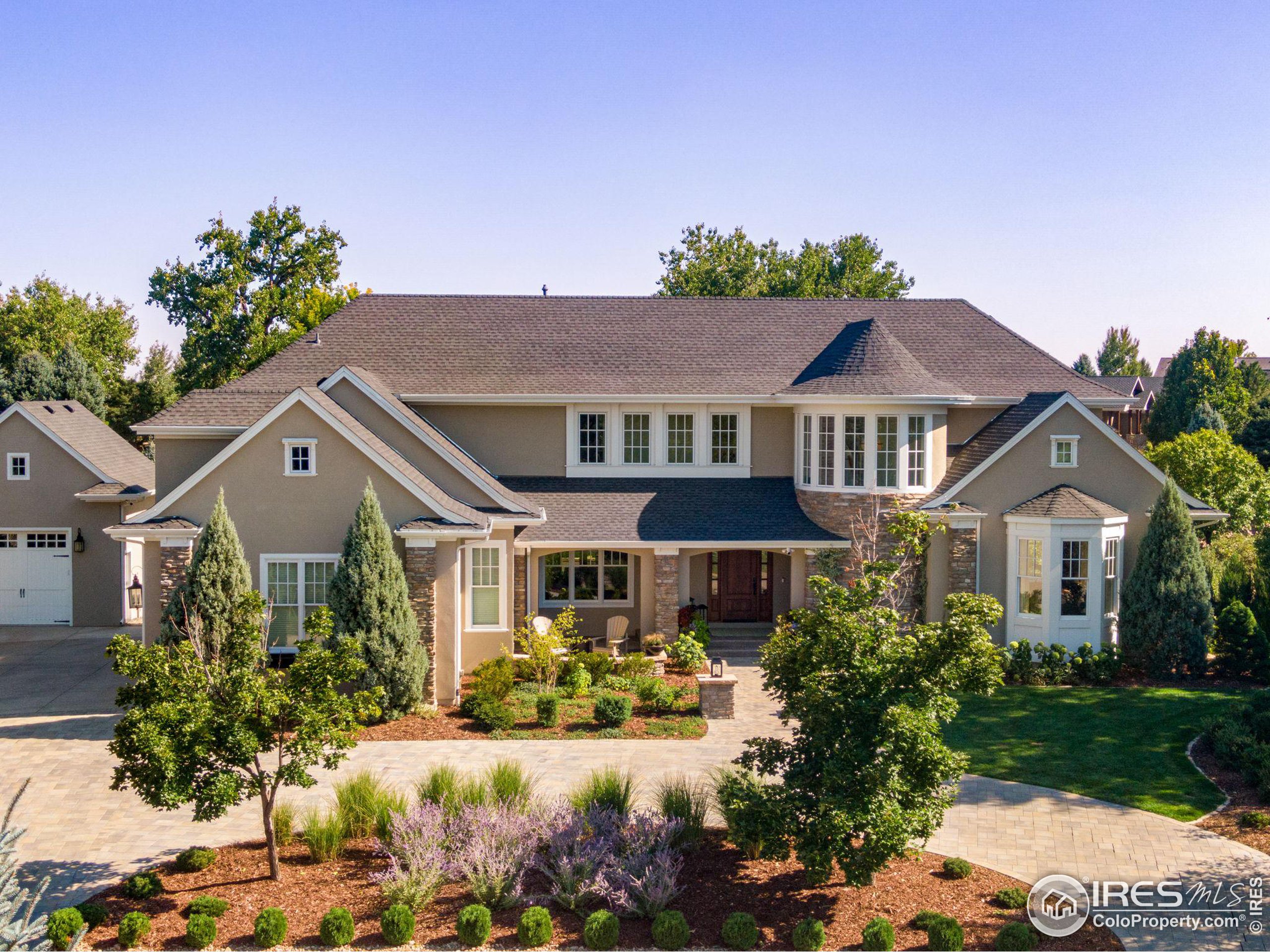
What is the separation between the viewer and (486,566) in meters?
20.9

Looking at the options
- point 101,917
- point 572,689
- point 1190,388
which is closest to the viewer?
point 101,917

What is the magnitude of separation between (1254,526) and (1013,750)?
74.3 ft

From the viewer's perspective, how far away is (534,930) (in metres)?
9.65

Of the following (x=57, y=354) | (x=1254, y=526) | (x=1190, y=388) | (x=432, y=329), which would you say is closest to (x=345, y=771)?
(x=432, y=329)

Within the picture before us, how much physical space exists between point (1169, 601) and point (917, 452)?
5.83 meters

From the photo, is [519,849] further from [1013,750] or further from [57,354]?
[57,354]

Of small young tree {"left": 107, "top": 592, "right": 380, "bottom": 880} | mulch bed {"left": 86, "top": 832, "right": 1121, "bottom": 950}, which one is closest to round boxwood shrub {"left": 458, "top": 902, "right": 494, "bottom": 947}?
mulch bed {"left": 86, "top": 832, "right": 1121, "bottom": 950}

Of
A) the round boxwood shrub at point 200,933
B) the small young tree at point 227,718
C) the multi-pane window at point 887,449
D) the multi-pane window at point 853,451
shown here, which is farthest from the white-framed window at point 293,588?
the multi-pane window at point 887,449

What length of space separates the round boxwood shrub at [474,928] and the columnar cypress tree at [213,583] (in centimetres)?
890

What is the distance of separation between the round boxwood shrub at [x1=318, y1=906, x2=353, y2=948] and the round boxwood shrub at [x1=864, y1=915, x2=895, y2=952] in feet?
16.1

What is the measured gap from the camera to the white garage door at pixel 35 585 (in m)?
26.2

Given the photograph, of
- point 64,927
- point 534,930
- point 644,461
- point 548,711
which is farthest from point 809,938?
point 644,461

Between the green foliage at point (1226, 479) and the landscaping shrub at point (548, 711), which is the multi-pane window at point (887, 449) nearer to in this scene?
the landscaping shrub at point (548, 711)

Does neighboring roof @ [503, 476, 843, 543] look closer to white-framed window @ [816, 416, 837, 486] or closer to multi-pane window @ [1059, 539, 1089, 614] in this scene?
white-framed window @ [816, 416, 837, 486]
